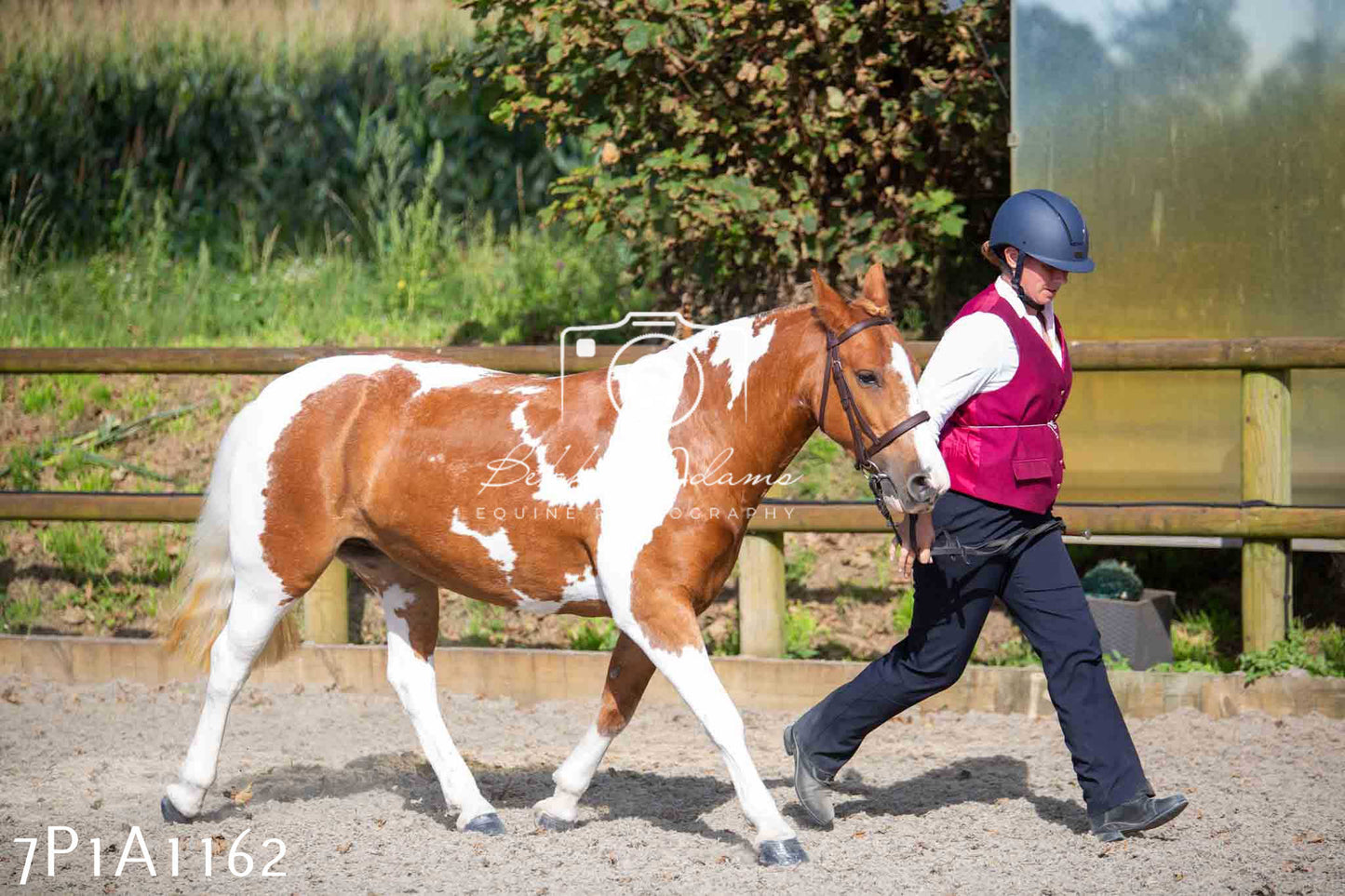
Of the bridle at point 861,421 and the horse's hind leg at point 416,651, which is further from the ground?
the bridle at point 861,421

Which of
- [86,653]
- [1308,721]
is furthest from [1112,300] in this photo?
[86,653]

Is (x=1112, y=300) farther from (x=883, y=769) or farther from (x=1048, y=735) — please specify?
(x=883, y=769)

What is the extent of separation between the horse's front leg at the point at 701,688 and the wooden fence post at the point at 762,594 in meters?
1.88

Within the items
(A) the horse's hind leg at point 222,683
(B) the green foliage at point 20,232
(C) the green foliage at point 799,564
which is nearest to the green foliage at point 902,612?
(C) the green foliage at point 799,564

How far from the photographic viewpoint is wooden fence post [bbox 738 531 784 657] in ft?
18.8

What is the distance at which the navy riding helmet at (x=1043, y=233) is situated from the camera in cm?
382

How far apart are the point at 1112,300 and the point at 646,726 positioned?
2.62 metres

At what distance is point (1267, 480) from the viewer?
531 cm

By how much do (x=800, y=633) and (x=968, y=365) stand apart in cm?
270

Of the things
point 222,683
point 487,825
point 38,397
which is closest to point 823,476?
point 487,825

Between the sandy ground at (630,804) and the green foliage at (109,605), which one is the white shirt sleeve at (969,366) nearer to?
the sandy ground at (630,804)

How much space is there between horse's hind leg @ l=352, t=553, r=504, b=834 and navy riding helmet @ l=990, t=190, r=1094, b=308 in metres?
2.06

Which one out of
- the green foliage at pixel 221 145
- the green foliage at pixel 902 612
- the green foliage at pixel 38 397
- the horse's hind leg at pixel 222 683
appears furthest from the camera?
the green foliage at pixel 221 145

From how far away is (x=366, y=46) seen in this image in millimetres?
11516
